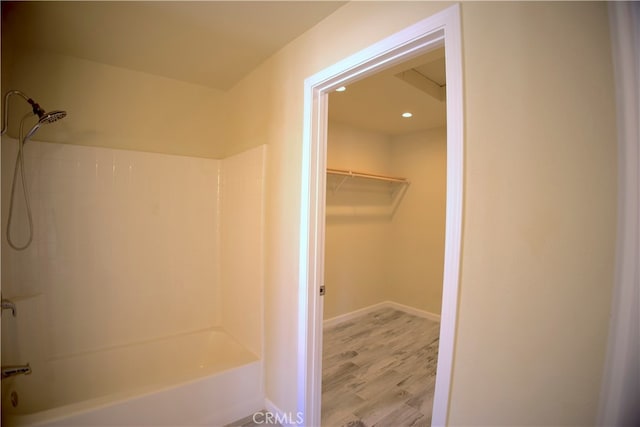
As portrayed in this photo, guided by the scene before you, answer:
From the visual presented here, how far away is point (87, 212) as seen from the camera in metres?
2.02

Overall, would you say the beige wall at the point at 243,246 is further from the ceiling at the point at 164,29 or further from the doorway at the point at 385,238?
the doorway at the point at 385,238

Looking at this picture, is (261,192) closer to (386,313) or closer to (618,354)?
(618,354)

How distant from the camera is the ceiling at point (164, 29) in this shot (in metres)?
1.42

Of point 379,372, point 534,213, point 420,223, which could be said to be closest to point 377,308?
point 420,223

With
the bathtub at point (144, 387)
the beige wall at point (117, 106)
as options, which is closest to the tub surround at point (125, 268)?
the bathtub at point (144, 387)

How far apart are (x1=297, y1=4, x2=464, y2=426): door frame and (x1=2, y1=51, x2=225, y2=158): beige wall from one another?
1339 millimetres

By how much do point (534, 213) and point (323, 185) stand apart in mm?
1044

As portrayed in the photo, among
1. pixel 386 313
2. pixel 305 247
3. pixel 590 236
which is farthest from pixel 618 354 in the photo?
pixel 386 313


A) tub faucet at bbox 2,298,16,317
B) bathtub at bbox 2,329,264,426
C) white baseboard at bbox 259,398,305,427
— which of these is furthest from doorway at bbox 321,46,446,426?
tub faucet at bbox 2,298,16,317

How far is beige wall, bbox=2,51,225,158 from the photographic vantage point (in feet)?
6.11

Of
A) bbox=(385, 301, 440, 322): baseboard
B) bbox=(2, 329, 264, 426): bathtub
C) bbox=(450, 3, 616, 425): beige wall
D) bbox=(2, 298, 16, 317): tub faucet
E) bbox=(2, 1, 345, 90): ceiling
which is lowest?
bbox=(385, 301, 440, 322): baseboard

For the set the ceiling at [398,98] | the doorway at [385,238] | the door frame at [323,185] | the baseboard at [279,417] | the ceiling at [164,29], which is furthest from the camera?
the doorway at [385,238]

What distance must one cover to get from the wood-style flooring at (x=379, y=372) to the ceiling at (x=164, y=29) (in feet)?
8.28

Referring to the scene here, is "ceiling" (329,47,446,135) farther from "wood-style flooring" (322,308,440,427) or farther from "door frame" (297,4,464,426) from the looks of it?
"wood-style flooring" (322,308,440,427)
